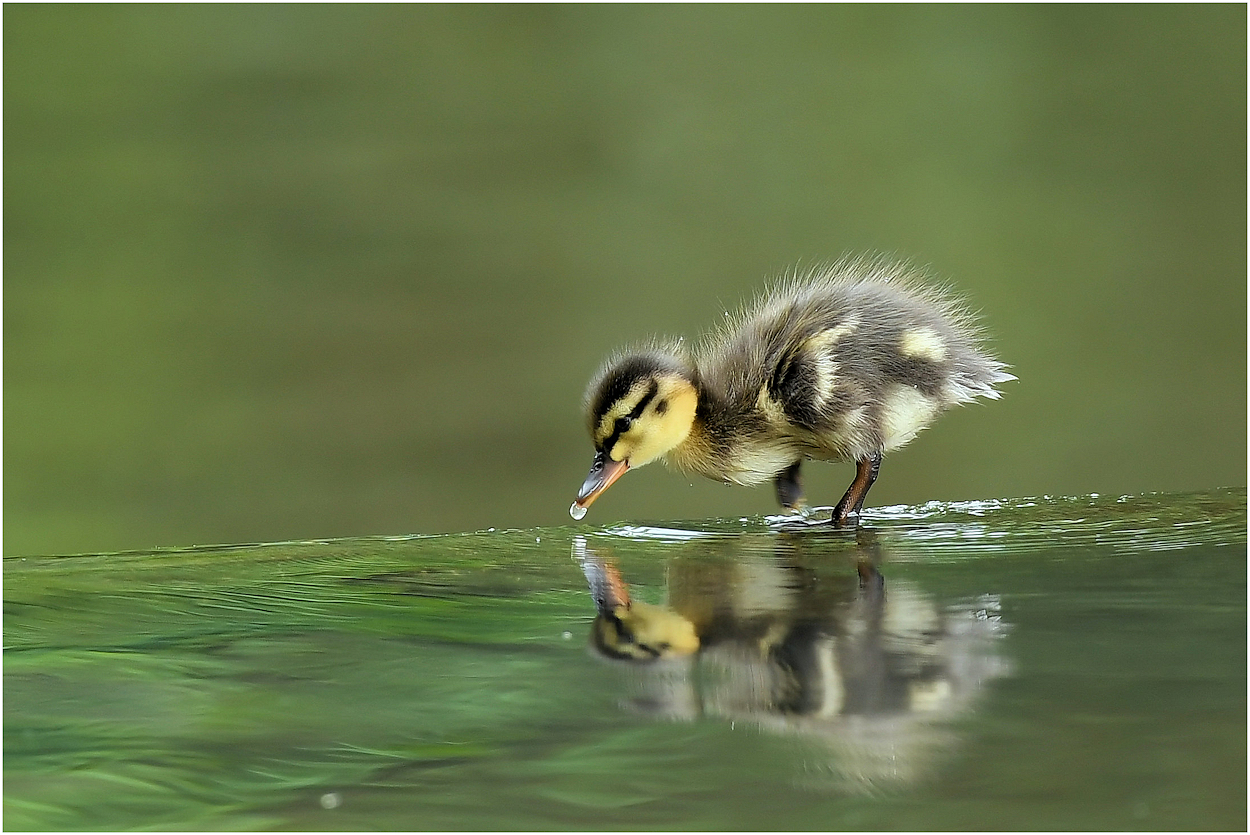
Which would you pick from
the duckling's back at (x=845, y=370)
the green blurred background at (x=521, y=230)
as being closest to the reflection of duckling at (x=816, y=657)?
the duckling's back at (x=845, y=370)

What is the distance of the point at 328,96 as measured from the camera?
4.21 meters

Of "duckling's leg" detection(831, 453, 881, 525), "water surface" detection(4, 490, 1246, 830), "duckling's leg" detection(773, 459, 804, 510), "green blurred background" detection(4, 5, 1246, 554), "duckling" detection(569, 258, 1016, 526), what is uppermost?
"green blurred background" detection(4, 5, 1246, 554)

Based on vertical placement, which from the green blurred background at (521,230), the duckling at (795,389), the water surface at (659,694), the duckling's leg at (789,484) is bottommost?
the water surface at (659,694)

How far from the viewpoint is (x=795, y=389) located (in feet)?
5.74

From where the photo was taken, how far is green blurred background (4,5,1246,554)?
12.3 ft

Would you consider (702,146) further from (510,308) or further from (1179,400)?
(1179,400)

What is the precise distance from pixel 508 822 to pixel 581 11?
4.25 metres

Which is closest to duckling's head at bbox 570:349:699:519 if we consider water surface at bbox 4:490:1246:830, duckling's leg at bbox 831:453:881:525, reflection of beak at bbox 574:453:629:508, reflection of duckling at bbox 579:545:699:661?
reflection of beak at bbox 574:453:629:508

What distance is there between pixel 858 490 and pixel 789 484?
21 centimetres

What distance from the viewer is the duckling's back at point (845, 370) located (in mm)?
1720

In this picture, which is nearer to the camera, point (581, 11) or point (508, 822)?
point (508, 822)

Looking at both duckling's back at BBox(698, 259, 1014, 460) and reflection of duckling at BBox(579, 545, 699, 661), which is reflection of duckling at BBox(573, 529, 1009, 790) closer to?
reflection of duckling at BBox(579, 545, 699, 661)

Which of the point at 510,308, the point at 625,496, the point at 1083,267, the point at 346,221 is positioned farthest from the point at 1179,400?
the point at 346,221

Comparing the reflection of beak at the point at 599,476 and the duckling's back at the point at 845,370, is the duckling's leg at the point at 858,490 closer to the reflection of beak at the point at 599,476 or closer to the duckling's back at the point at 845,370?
the duckling's back at the point at 845,370
